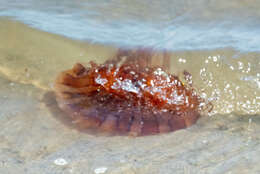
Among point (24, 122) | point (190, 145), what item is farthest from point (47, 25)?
point (190, 145)

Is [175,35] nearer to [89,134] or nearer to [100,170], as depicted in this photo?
[89,134]

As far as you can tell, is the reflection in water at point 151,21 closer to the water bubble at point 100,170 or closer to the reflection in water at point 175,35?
the reflection in water at point 175,35

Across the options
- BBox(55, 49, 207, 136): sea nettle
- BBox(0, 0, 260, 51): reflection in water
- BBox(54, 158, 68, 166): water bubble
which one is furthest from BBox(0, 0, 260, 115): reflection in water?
BBox(54, 158, 68, 166): water bubble

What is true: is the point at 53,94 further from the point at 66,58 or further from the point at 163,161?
the point at 163,161

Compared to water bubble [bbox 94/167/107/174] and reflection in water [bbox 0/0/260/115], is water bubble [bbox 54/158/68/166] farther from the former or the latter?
reflection in water [bbox 0/0/260/115]

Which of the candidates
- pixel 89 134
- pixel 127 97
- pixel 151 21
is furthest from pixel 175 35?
pixel 89 134

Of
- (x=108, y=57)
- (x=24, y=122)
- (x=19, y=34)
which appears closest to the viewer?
(x=24, y=122)

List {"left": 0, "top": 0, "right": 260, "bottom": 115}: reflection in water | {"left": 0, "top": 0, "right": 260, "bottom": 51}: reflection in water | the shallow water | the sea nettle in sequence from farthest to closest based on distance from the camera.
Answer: {"left": 0, "top": 0, "right": 260, "bottom": 51}: reflection in water, {"left": 0, "top": 0, "right": 260, "bottom": 115}: reflection in water, the sea nettle, the shallow water
